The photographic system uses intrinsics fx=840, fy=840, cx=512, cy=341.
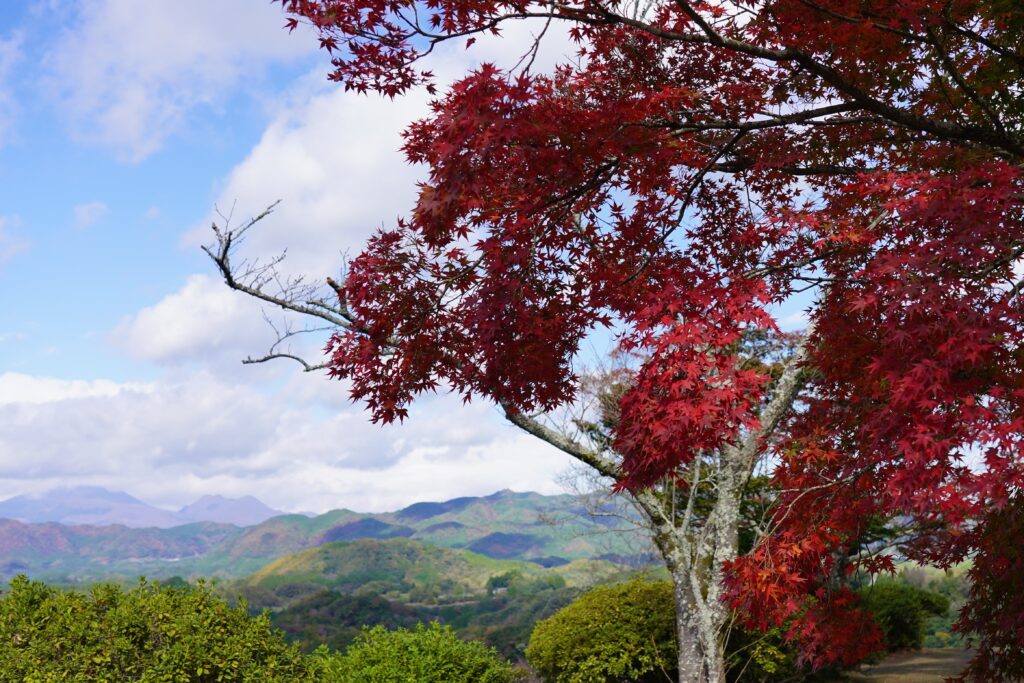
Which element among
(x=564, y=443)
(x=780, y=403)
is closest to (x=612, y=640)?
(x=564, y=443)

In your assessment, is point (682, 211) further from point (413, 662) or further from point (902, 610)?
point (902, 610)

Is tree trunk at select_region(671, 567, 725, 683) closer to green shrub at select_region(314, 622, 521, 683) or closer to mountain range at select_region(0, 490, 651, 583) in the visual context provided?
green shrub at select_region(314, 622, 521, 683)

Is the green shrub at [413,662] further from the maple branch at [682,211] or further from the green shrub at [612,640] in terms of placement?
the maple branch at [682,211]

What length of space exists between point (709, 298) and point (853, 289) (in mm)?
1877

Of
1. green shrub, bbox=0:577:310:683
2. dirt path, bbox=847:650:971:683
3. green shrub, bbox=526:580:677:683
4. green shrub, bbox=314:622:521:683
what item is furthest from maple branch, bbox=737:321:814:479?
green shrub, bbox=0:577:310:683

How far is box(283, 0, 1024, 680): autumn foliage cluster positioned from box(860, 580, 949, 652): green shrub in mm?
9202

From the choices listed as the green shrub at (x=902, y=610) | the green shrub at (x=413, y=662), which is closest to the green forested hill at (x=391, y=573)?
the green shrub at (x=902, y=610)

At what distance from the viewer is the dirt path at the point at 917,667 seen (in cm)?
1319

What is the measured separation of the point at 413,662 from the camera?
8.48 m

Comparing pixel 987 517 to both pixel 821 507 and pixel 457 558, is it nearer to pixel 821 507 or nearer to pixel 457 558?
pixel 821 507

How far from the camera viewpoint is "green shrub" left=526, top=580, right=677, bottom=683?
36.4 ft

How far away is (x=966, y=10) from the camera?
605 centimetres

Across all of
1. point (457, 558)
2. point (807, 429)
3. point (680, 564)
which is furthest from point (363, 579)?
point (807, 429)

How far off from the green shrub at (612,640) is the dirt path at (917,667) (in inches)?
151
